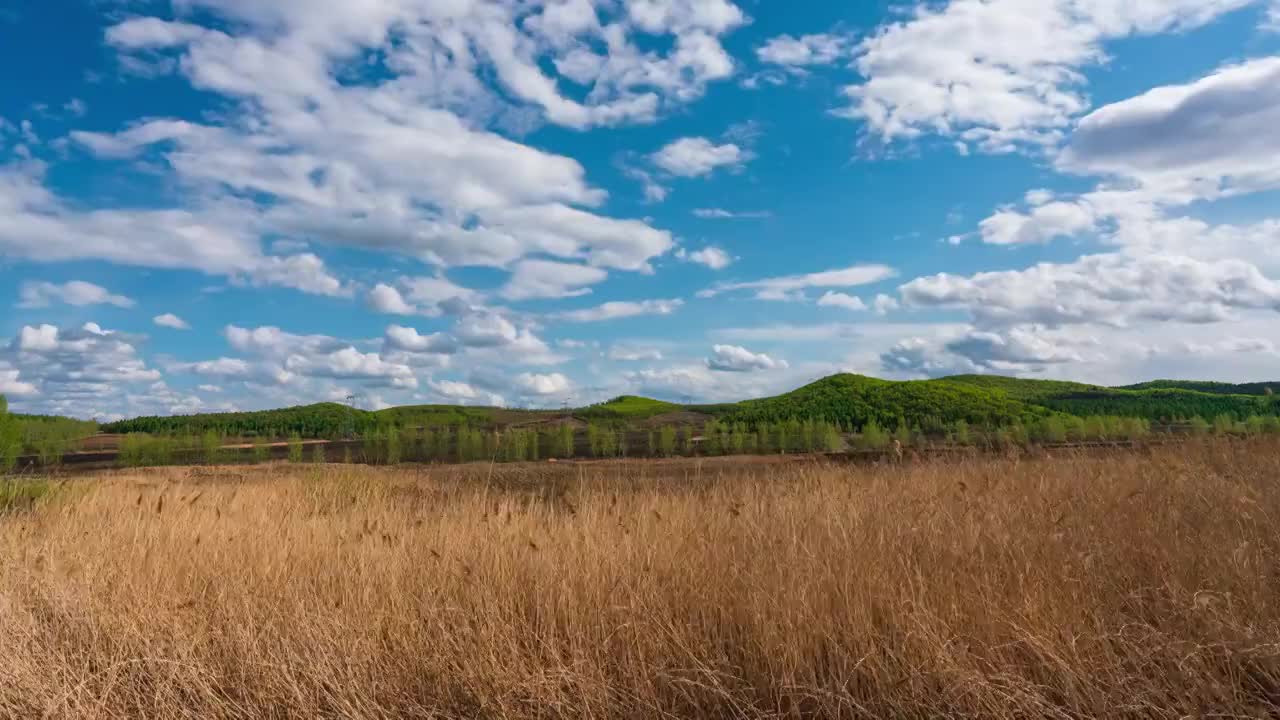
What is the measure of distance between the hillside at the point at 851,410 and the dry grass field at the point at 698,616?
7907cm

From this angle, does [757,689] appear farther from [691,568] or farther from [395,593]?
[395,593]

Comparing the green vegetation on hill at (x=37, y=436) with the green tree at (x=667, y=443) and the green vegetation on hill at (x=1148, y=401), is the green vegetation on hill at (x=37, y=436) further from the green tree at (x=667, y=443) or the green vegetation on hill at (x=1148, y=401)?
the green vegetation on hill at (x=1148, y=401)

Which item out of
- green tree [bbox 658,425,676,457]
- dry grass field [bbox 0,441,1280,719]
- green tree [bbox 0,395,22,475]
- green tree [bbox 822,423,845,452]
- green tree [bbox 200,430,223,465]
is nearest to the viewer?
dry grass field [bbox 0,441,1280,719]

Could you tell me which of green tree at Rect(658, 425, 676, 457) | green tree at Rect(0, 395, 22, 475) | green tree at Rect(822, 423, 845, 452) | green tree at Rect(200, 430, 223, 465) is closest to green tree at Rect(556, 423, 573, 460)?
green tree at Rect(658, 425, 676, 457)

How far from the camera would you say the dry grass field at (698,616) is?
11.5ft

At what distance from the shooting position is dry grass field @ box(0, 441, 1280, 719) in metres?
3.51

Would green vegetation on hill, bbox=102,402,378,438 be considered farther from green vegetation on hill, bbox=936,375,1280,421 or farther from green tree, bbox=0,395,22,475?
green vegetation on hill, bbox=936,375,1280,421

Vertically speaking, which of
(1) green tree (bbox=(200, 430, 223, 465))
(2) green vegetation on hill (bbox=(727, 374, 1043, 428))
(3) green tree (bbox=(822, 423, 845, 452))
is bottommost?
(3) green tree (bbox=(822, 423, 845, 452))

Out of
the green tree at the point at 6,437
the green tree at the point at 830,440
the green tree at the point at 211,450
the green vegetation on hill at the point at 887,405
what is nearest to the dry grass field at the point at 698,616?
the green tree at the point at 6,437

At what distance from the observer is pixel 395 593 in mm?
5027

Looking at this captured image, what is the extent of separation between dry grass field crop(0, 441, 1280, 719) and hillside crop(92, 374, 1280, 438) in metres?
79.1

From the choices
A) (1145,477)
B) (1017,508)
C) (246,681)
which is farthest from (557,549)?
(1145,477)

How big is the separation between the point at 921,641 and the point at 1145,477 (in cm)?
530

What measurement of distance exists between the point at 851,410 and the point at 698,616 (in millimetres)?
97510
